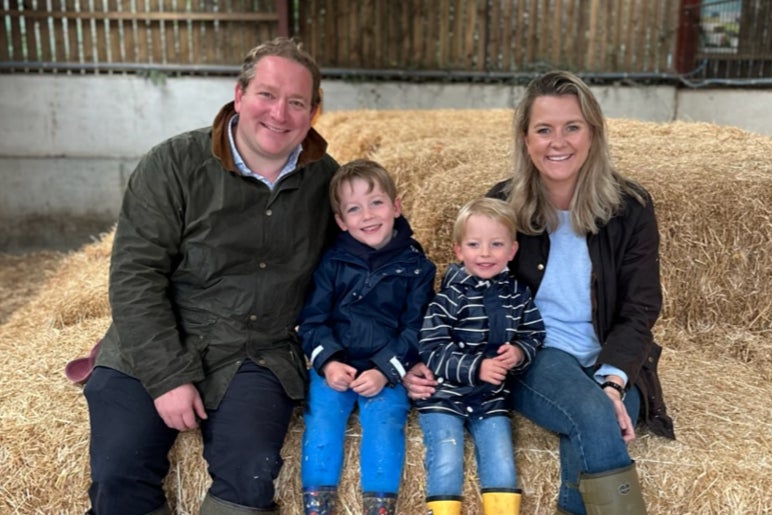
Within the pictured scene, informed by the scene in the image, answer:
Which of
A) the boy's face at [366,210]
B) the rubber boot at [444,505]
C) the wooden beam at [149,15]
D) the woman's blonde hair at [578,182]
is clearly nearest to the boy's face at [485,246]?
the woman's blonde hair at [578,182]

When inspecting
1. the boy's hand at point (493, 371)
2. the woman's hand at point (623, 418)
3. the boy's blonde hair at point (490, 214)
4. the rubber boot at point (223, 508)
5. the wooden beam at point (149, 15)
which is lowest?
the rubber boot at point (223, 508)

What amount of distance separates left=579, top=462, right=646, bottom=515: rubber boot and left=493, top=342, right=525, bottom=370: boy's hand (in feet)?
1.24

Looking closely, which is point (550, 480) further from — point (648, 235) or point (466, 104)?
point (466, 104)

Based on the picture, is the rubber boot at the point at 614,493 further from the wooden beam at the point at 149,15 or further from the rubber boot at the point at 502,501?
the wooden beam at the point at 149,15

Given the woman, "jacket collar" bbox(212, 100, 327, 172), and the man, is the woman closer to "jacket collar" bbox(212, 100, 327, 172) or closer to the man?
the man

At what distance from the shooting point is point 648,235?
2.27 metres

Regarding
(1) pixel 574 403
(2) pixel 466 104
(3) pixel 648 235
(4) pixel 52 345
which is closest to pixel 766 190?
(3) pixel 648 235

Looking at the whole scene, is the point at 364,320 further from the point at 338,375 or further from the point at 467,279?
the point at 467,279

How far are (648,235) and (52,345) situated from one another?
2.48m

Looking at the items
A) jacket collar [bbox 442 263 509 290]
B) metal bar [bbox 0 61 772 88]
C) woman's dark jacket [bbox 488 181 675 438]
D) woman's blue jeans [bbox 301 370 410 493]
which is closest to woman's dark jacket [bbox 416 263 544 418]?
jacket collar [bbox 442 263 509 290]

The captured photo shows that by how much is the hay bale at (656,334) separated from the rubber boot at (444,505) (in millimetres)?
78

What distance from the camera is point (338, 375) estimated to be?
7.09ft

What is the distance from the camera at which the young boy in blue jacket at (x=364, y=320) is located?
2150mm

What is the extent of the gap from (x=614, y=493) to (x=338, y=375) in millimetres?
827
